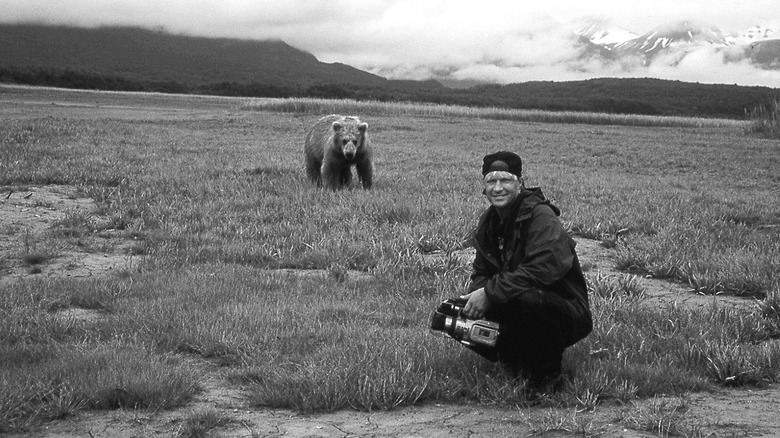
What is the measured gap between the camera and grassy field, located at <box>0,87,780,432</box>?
425cm

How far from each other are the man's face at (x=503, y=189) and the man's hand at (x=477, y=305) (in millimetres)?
554

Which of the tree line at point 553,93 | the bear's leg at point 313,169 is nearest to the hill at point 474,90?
the tree line at point 553,93

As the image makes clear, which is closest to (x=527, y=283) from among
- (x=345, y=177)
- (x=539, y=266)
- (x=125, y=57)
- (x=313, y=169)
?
(x=539, y=266)

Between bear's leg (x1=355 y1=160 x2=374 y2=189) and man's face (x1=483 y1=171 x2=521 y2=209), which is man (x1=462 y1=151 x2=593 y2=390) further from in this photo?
bear's leg (x1=355 y1=160 x2=374 y2=189)

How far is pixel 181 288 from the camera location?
6.13m

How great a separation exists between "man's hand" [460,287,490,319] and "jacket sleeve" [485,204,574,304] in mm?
58

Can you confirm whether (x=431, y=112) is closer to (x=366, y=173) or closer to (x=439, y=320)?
(x=366, y=173)

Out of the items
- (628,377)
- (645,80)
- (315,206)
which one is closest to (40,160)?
(315,206)

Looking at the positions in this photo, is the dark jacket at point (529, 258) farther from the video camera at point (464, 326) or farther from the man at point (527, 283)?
the video camera at point (464, 326)

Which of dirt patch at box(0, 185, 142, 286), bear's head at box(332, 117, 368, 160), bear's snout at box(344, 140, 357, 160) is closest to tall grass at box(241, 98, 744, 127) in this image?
bear's head at box(332, 117, 368, 160)

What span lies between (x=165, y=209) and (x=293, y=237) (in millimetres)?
2283

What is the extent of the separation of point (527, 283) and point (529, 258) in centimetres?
16

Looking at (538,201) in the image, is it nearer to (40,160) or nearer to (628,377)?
(628,377)

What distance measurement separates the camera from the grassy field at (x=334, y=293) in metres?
4.25
